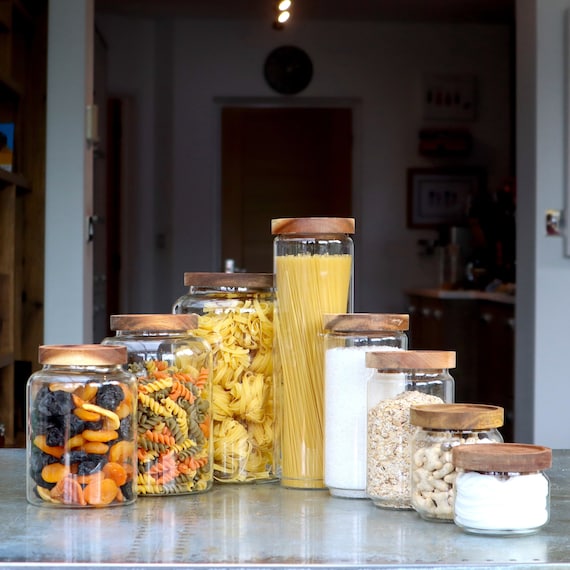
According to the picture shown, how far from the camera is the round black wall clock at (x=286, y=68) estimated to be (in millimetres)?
7254

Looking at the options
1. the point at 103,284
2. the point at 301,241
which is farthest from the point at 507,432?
the point at 301,241

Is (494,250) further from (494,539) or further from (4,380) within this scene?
(494,539)

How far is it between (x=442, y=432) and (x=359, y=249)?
652 centimetres

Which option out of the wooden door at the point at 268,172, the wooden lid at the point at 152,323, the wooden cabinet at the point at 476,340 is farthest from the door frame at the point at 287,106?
the wooden lid at the point at 152,323

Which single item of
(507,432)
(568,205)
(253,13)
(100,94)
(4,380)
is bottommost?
(507,432)

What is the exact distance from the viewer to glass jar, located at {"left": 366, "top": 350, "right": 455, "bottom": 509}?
3.54ft

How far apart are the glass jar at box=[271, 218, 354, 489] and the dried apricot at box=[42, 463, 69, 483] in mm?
265

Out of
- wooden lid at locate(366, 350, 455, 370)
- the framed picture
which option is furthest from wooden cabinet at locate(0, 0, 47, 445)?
the framed picture

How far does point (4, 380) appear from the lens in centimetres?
Result: 385

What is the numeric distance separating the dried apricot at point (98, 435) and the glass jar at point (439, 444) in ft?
0.98

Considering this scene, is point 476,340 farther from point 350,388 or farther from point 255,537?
point 255,537

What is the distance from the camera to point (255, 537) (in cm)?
95

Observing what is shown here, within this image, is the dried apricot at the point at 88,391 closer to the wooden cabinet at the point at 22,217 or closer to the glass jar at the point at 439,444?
the glass jar at the point at 439,444

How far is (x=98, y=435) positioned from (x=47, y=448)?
2.1 inches
